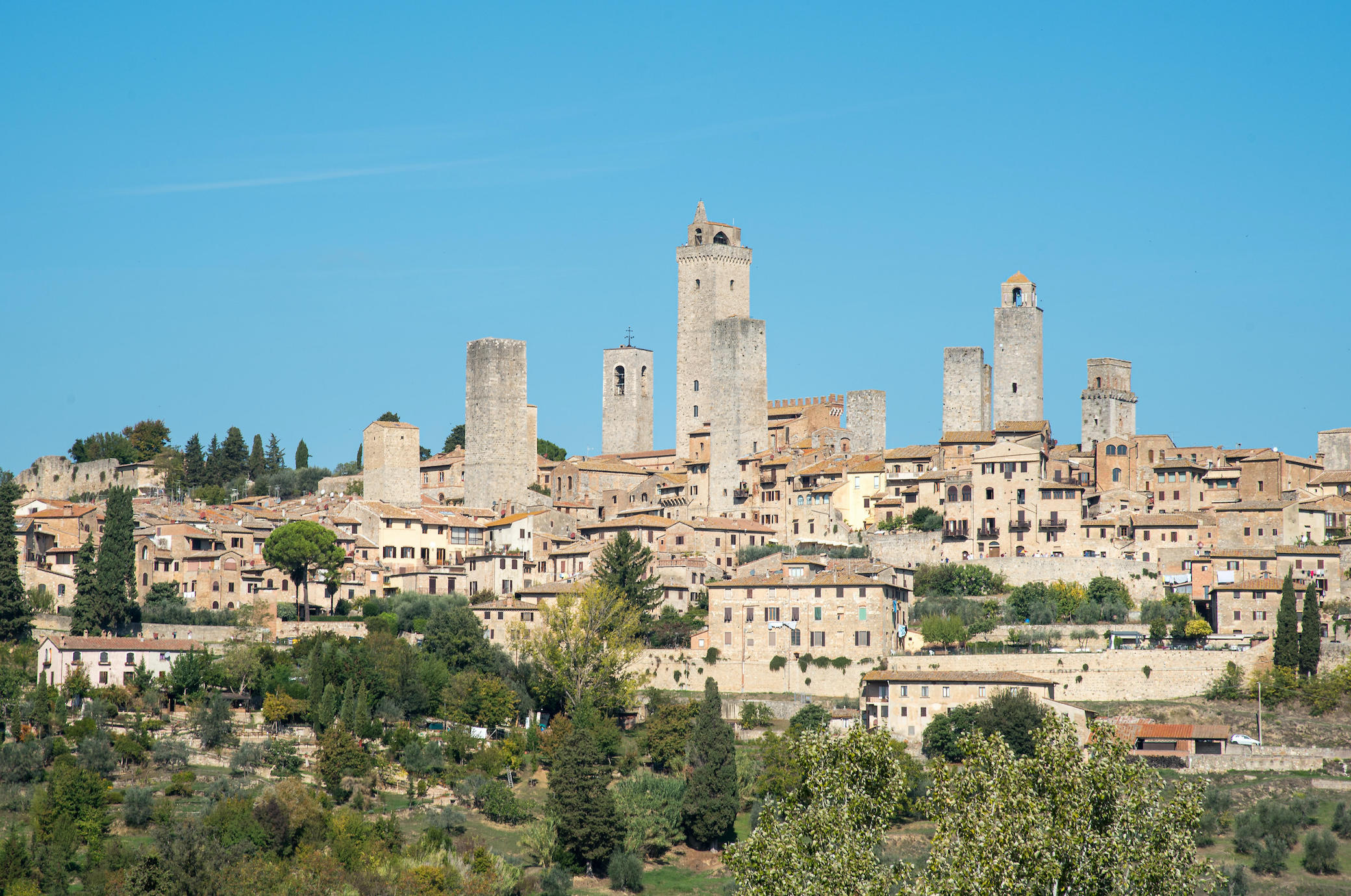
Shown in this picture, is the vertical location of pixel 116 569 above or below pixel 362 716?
above

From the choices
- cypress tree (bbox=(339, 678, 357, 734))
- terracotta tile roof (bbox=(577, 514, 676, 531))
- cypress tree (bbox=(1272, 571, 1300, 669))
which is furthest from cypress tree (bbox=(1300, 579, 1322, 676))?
cypress tree (bbox=(339, 678, 357, 734))

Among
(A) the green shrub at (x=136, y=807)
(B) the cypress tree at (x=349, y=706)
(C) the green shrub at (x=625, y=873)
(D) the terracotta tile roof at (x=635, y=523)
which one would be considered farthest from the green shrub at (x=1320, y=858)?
(D) the terracotta tile roof at (x=635, y=523)

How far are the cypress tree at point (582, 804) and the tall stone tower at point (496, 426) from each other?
34.6 m

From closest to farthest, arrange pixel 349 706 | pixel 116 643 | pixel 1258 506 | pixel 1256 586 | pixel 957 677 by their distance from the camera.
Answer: pixel 349 706, pixel 957 677, pixel 116 643, pixel 1256 586, pixel 1258 506

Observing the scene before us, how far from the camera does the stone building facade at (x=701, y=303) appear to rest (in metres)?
90.9

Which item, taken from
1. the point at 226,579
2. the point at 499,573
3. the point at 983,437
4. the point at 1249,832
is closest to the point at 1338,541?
the point at 983,437

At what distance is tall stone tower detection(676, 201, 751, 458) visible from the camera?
90.9 meters

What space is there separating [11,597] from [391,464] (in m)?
26.7

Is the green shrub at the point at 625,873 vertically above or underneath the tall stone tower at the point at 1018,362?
underneath

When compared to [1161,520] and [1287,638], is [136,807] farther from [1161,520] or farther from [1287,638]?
[1161,520]

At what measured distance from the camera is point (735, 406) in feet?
274

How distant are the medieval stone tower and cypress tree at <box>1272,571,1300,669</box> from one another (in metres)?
26.8

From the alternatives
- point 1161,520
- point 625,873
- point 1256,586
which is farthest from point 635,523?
point 625,873

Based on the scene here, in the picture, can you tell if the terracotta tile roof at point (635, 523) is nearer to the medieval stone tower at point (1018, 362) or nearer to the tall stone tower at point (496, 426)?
the tall stone tower at point (496, 426)
